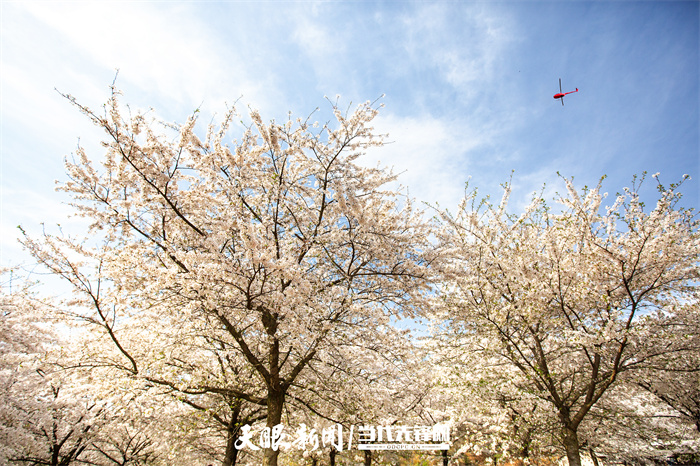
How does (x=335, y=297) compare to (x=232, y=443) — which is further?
(x=232, y=443)

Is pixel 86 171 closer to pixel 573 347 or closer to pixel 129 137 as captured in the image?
pixel 129 137

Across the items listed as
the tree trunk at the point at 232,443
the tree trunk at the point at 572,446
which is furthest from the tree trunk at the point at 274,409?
the tree trunk at the point at 572,446

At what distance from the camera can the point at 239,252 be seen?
649cm

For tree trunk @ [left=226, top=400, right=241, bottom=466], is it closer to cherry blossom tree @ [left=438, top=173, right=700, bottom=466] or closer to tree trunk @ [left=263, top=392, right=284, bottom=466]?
tree trunk @ [left=263, top=392, right=284, bottom=466]

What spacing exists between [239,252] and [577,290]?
295 inches

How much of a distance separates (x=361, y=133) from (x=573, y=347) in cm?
756

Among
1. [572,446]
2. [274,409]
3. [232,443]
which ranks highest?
[274,409]

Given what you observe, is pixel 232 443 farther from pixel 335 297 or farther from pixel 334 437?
pixel 335 297

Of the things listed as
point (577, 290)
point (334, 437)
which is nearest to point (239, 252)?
point (334, 437)

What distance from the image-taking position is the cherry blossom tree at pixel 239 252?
5531 mm

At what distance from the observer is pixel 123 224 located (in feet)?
20.4

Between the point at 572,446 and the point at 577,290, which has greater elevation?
the point at 577,290

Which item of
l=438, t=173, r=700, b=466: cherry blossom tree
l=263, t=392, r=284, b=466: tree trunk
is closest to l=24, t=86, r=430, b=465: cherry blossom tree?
l=263, t=392, r=284, b=466: tree trunk

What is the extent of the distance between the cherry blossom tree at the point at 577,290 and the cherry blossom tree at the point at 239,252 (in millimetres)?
1977
